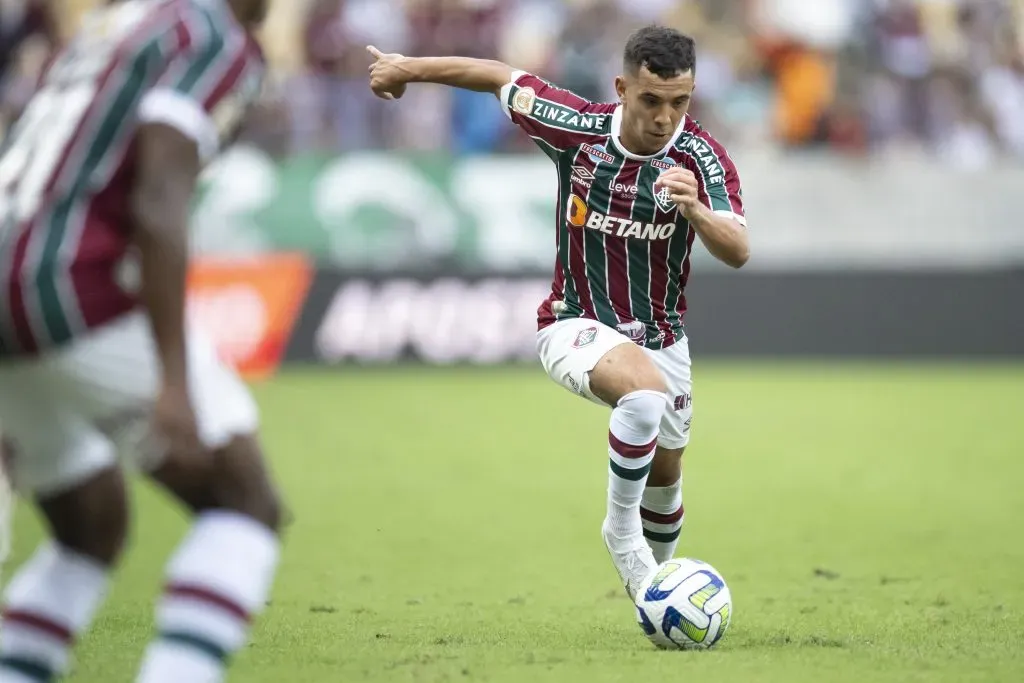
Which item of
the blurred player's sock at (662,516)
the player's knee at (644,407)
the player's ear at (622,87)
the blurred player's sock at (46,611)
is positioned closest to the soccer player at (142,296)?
the blurred player's sock at (46,611)

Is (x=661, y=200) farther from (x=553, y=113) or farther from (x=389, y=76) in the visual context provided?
(x=389, y=76)

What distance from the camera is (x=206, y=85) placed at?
12.8ft

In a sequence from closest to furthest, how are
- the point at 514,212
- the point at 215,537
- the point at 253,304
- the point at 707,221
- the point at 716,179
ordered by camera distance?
the point at 215,537, the point at 707,221, the point at 716,179, the point at 253,304, the point at 514,212

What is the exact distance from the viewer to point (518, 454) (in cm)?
1184

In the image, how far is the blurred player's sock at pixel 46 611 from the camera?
14.0 ft

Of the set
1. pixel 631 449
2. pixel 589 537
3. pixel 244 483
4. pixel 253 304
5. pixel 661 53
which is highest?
pixel 661 53

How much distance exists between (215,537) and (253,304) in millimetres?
12848

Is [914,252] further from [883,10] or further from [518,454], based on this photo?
[518,454]

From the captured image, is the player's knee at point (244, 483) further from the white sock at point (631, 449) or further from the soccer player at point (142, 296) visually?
the white sock at point (631, 449)

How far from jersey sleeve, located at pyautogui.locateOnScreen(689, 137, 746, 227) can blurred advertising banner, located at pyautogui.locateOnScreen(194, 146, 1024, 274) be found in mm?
10171

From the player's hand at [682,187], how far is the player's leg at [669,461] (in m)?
0.91

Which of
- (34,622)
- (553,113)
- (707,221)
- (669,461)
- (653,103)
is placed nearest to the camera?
(34,622)

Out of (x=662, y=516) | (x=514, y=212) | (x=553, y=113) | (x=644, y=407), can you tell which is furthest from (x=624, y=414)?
(x=514, y=212)

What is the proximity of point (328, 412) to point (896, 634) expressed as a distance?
28.2 feet
